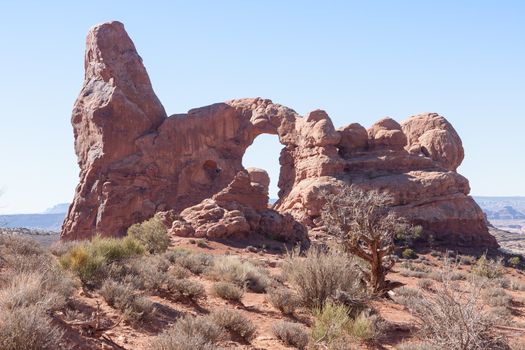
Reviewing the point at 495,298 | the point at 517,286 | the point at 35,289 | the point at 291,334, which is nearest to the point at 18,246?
the point at 35,289

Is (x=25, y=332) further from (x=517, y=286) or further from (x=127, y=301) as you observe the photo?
(x=517, y=286)

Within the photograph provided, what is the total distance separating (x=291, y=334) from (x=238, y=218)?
68.5 ft

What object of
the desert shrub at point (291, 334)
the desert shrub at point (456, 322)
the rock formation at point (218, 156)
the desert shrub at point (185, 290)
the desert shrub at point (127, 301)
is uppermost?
the rock formation at point (218, 156)

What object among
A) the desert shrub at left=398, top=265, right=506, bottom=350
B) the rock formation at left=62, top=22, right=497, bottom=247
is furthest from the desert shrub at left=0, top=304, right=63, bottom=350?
the rock formation at left=62, top=22, right=497, bottom=247

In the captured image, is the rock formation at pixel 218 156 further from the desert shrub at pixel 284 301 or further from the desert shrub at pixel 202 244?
the desert shrub at pixel 284 301

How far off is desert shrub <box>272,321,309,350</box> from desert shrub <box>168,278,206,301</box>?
243cm

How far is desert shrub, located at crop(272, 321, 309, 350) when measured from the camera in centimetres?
813

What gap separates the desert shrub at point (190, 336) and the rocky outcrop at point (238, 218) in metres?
20.6

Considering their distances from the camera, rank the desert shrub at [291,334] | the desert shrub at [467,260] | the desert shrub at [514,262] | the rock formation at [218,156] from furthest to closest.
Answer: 1. the rock formation at [218,156]
2. the desert shrub at [514,262]
3. the desert shrub at [467,260]
4. the desert shrub at [291,334]

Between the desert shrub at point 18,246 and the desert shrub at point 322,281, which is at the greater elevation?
the desert shrub at point 18,246

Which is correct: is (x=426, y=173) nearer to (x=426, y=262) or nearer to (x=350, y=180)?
(x=350, y=180)

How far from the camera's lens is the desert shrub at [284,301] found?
33.9 feet

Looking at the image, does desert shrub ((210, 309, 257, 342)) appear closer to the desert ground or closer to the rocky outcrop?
the desert ground

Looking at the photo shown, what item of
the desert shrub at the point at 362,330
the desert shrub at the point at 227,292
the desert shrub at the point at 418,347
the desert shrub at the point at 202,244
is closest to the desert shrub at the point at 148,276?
the desert shrub at the point at 227,292
